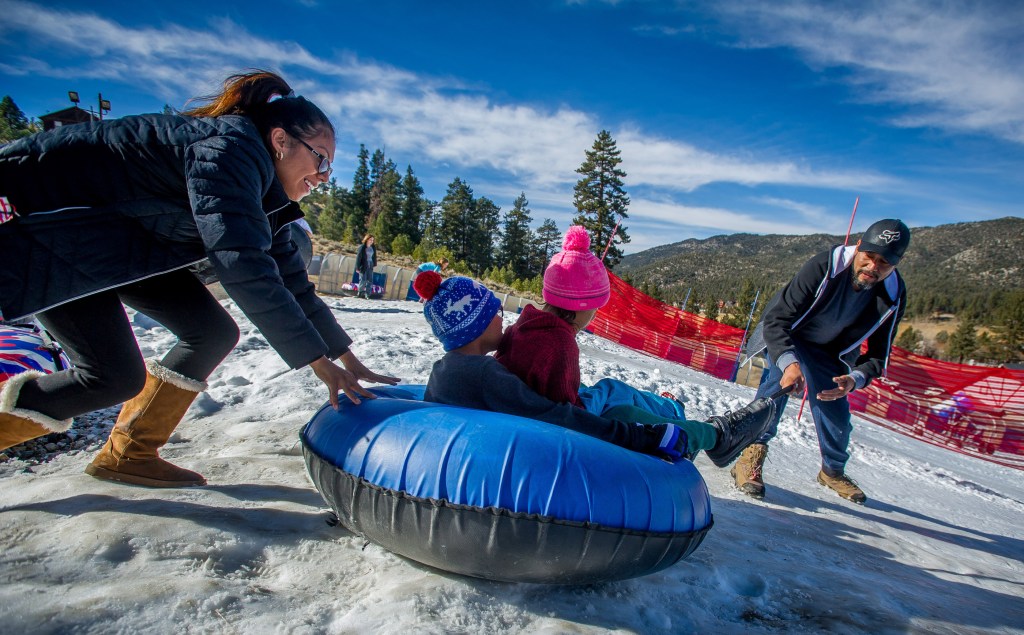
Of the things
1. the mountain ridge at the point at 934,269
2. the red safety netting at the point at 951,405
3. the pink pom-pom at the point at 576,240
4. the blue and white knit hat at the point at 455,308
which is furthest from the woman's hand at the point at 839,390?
the mountain ridge at the point at 934,269

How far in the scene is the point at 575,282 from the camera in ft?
8.02

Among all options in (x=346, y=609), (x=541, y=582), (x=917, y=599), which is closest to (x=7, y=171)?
(x=346, y=609)

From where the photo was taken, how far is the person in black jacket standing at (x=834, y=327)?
10.7ft

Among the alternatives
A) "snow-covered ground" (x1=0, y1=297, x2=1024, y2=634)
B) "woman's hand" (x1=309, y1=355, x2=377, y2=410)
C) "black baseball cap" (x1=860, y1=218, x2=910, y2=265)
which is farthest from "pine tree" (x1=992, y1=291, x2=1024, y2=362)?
"woman's hand" (x1=309, y1=355, x2=377, y2=410)

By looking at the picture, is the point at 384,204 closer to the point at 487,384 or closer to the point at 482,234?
the point at 482,234

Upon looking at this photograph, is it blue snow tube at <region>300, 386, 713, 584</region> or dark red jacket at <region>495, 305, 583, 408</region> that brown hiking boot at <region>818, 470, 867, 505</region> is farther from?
dark red jacket at <region>495, 305, 583, 408</region>

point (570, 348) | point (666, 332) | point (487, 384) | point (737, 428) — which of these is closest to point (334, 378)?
point (487, 384)

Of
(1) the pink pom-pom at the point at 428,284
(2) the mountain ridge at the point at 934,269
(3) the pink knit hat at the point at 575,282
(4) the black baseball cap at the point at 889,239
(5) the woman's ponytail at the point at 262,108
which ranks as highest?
(2) the mountain ridge at the point at 934,269

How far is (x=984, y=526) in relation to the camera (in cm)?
394

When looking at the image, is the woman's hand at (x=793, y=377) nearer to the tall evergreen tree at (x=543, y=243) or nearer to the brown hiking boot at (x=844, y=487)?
the brown hiking boot at (x=844, y=487)

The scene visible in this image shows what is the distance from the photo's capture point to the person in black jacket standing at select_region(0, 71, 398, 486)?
1.71 meters

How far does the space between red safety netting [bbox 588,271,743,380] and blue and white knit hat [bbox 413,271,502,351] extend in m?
12.0

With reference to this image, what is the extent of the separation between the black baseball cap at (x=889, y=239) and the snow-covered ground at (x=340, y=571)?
1.67m

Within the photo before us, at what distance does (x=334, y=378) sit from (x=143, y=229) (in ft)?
2.84
